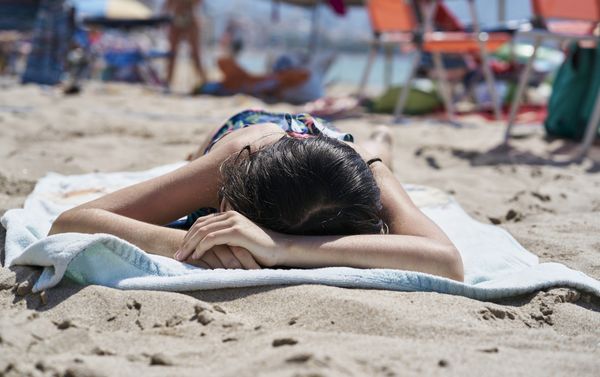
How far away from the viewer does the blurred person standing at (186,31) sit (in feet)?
30.0

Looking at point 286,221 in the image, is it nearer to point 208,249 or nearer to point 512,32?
point 208,249

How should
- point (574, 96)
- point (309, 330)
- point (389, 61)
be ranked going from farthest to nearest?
point (389, 61) → point (574, 96) → point (309, 330)

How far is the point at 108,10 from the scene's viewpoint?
11.0 metres

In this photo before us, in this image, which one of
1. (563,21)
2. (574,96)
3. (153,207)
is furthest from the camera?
(574,96)

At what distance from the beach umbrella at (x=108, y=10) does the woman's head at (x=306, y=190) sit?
9428 mm

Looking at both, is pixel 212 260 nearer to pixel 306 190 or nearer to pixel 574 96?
pixel 306 190

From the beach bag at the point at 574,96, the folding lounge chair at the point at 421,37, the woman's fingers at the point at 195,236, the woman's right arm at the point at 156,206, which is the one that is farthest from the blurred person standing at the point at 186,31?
the woman's fingers at the point at 195,236

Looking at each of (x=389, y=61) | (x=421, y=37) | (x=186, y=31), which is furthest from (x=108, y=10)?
(x=421, y=37)

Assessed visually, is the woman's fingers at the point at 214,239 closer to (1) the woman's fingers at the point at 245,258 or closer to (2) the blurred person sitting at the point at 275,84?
(1) the woman's fingers at the point at 245,258

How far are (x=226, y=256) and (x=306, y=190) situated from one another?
28cm

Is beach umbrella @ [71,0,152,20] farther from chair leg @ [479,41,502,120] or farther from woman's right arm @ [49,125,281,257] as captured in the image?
woman's right arm @ [49,125,281,257]

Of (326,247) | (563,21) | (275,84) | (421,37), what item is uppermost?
(563,21)

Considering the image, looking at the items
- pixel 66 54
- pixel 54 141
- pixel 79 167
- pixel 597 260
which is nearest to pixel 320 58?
pixel 66 54

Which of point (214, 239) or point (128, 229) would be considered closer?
point (214, 239)
